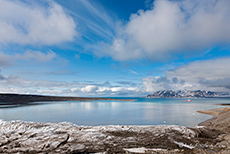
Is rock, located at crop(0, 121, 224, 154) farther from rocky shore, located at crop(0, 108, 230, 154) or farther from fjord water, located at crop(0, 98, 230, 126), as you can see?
fjord water, located at crop(0, 98, 230, 126)

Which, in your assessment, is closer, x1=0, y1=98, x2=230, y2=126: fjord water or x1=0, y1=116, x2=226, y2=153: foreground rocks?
x1=0, y1=116, x2=226, y2=153: foreground rocks

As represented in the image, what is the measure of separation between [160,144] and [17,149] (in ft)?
32.8

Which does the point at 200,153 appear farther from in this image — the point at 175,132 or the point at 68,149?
the point at 68,149

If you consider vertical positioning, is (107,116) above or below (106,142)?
below

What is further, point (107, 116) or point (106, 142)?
point (107, 116)

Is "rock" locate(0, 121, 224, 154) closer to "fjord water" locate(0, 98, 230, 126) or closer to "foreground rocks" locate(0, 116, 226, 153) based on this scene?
"foreground rocks" locate(0, 116, 226, 153)

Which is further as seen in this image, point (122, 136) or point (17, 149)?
point (122, 136)

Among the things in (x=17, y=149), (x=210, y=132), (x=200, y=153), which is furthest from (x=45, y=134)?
(x=210, y=132)

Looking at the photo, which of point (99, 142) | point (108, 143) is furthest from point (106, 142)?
point (99, 142)

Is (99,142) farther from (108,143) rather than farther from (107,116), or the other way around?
(107,116)

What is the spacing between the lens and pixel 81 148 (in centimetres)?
927

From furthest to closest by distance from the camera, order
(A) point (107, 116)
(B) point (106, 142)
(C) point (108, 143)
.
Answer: (A) point (107, 116)
(B) point (106, 142)
(C) point (108, 143)

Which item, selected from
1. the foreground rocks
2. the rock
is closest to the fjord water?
the rock

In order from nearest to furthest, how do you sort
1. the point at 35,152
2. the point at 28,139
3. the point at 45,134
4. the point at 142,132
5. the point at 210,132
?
1. the point at 35,152
2. the point at 28,139
3. the point at 45,134
4. the point at 142,132
5. the point at 210,132
